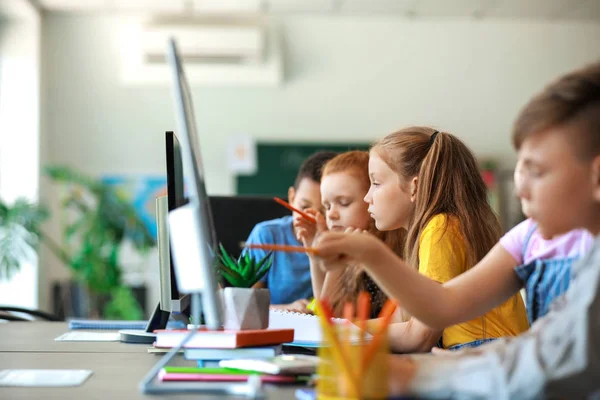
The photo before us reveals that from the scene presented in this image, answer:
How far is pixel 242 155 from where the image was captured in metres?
5.36

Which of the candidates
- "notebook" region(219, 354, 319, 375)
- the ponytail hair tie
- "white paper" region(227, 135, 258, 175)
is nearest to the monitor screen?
"notebook" region(219, 354, 319, 375)

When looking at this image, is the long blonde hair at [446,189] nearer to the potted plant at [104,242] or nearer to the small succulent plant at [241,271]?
the small succulent plant at [241,271]

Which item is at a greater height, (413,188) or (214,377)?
(413,188)

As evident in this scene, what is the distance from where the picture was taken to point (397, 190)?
1.75m

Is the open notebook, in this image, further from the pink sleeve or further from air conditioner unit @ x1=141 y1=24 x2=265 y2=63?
air conditioner unit @ x1=141 y1=24 x2=265 y2=63

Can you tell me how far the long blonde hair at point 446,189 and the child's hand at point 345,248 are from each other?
2.07 feet

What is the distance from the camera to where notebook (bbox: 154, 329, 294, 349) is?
3.55 ft

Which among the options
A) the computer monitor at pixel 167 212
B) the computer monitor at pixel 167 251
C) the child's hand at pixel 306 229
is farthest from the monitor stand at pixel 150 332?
the child's hand at pixel 306 229

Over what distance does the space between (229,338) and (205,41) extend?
4.48m

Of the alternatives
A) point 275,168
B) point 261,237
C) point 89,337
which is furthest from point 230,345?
point 275,168

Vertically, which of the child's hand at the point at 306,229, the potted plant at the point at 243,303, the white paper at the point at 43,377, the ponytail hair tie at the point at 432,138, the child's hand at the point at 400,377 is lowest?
the white paper at the point at 43,377

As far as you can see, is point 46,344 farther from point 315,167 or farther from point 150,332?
point 315,167

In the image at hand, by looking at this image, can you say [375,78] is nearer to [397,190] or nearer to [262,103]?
[262,103]

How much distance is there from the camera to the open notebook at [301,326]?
4.36ft
